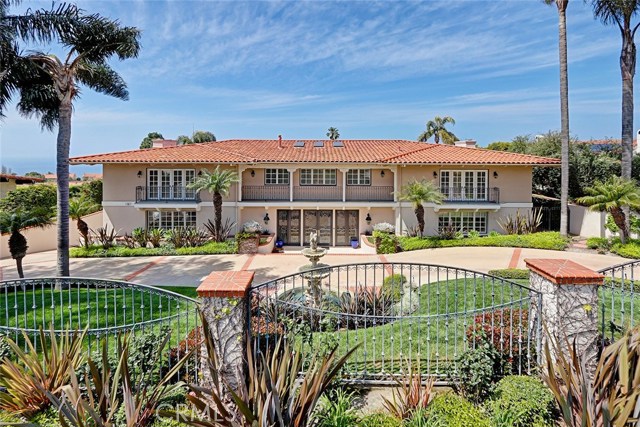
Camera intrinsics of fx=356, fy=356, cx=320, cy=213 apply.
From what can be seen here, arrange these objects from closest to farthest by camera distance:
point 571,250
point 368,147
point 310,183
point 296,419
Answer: point 296,419
point 571,250
point 310,183
point 368,147

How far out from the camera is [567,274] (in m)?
5.27

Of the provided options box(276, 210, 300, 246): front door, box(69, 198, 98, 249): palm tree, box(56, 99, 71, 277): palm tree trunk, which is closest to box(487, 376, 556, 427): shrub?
box(56, 99, 71, 277): palm tree trunk

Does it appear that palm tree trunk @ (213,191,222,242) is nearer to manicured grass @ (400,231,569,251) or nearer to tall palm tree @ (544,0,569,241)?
manicured grass @ (400,231,569,251)

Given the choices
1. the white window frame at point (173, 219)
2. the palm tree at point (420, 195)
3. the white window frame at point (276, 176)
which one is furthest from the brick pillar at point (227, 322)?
the white window frame at point (276, 176)

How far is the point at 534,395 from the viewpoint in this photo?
15.5 ft

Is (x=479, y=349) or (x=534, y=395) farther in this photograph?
(x=479, y=349)

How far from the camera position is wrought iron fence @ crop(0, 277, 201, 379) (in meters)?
5.69

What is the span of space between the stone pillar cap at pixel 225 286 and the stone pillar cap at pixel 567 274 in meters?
4.61

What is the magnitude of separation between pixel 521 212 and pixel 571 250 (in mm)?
5429

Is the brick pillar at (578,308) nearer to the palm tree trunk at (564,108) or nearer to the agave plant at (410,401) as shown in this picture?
the agave plant at (410,401)

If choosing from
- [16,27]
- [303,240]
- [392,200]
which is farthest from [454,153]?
[16,27]

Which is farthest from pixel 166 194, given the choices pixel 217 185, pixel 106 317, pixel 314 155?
pixel 106 317

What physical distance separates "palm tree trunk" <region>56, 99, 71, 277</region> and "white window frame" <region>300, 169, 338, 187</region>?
563 inches

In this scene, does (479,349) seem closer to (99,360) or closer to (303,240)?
(99,360)
